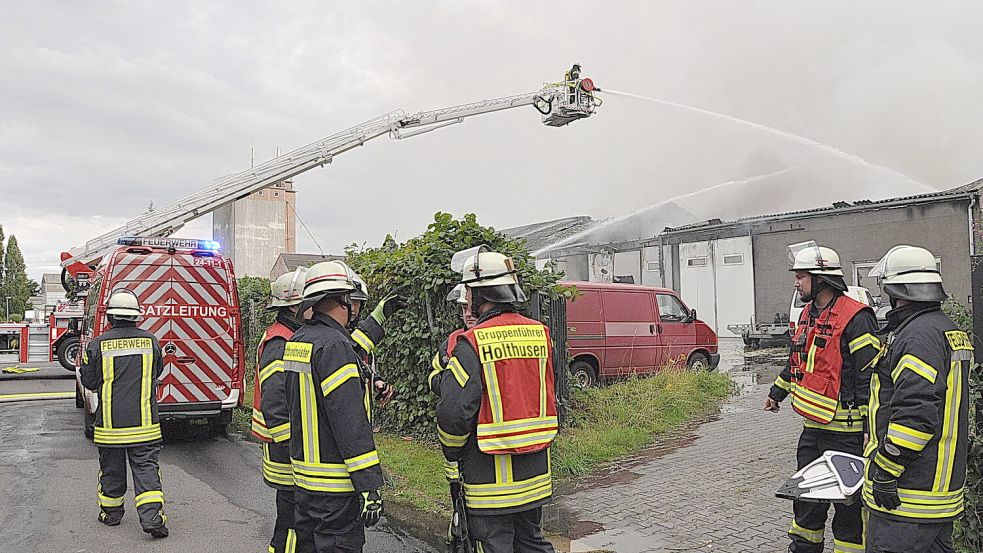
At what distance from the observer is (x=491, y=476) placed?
363 centimetres

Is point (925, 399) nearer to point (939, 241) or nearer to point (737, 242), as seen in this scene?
point (939, 241)

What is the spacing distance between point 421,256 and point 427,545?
349cm

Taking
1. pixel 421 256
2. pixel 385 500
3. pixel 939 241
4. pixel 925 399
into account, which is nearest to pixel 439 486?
pixel 385 500

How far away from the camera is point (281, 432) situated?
4.18 m

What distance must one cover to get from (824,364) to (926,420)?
1.27 meters

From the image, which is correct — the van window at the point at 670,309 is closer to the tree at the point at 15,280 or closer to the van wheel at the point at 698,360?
the van wheel at the point at 698,360

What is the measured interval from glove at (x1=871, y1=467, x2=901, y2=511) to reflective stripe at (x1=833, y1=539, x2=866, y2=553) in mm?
1083

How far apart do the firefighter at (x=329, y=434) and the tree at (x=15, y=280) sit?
212ft

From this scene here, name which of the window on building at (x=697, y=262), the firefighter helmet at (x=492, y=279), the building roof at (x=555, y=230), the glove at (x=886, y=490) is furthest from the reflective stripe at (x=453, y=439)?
the building roof at (x=555, y=230)

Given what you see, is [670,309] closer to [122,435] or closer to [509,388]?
[122,435]

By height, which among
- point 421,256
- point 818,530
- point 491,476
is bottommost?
point 818,530

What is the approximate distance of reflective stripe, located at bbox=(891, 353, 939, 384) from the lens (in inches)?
131

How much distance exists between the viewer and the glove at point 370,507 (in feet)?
11.8

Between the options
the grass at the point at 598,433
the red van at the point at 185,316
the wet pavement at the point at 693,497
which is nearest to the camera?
the wet pavement at the point at 693,497
